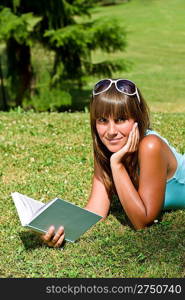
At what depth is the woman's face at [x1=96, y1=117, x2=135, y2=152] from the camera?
388cm

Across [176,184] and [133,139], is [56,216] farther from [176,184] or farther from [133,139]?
[176,184]

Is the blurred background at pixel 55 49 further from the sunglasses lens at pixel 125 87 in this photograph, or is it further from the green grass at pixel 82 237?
the sunglasses lens at pixel 125 87

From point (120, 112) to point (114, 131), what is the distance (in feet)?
0.42

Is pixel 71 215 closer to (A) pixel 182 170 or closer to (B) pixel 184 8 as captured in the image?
(A) pixel 182 170

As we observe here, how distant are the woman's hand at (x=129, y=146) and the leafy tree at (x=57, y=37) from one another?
34.9 feet

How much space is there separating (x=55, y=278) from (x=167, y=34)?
30.1m

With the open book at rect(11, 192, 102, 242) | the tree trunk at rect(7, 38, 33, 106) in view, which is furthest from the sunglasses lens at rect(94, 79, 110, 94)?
the tree trunk at rect(7, 38, 33, 106)

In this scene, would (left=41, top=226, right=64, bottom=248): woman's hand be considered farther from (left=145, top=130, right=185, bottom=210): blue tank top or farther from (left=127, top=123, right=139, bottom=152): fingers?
(left=145, top=130, right=185, bottom=210): blue tank top

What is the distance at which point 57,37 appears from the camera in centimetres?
1440

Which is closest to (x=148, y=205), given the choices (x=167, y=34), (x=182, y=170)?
(x=182, y=170)

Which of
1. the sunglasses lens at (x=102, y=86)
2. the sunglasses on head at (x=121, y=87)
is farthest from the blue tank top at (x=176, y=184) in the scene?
the sunglasses lens at (x=102, y=86)

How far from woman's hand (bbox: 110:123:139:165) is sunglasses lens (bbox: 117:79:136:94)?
0.22 m

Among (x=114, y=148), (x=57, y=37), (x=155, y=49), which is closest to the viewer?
(x=114, y=148)

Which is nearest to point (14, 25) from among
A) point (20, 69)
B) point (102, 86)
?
point (20, 69)
